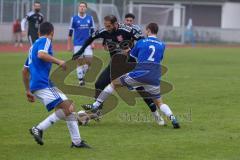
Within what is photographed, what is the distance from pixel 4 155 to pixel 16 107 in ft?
17.9

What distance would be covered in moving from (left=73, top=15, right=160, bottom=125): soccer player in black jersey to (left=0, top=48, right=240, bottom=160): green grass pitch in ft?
2.29

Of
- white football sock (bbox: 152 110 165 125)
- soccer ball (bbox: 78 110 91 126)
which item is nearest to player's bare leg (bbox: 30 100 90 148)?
soccer ball (bbox: 78 110 91 126)

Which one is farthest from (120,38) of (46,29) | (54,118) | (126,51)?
(54,118)

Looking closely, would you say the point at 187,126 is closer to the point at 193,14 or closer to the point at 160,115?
the point at 160,115

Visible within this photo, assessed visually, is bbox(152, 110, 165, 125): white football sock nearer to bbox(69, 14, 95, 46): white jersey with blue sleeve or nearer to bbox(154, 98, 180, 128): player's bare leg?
bbox(154, 98, 180, 128): player's bare leg

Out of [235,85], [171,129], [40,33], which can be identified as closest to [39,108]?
[171,129]

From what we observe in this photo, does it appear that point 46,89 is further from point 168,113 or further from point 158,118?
point 158,118

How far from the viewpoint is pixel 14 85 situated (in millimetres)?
20109

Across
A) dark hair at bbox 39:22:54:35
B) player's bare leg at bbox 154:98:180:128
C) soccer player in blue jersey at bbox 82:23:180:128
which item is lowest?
player's bare leg at bbox 154:98:180:128

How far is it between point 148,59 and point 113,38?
1119 millimetres

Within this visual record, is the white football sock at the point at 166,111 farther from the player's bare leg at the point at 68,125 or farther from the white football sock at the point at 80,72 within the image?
the white football sock at the point at 80,72

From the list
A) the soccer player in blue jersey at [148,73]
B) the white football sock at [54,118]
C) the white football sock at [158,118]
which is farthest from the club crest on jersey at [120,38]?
the white football sock at [54,118]

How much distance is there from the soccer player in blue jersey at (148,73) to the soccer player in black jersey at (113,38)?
30cm

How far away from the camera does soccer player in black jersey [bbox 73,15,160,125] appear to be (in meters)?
13.0
